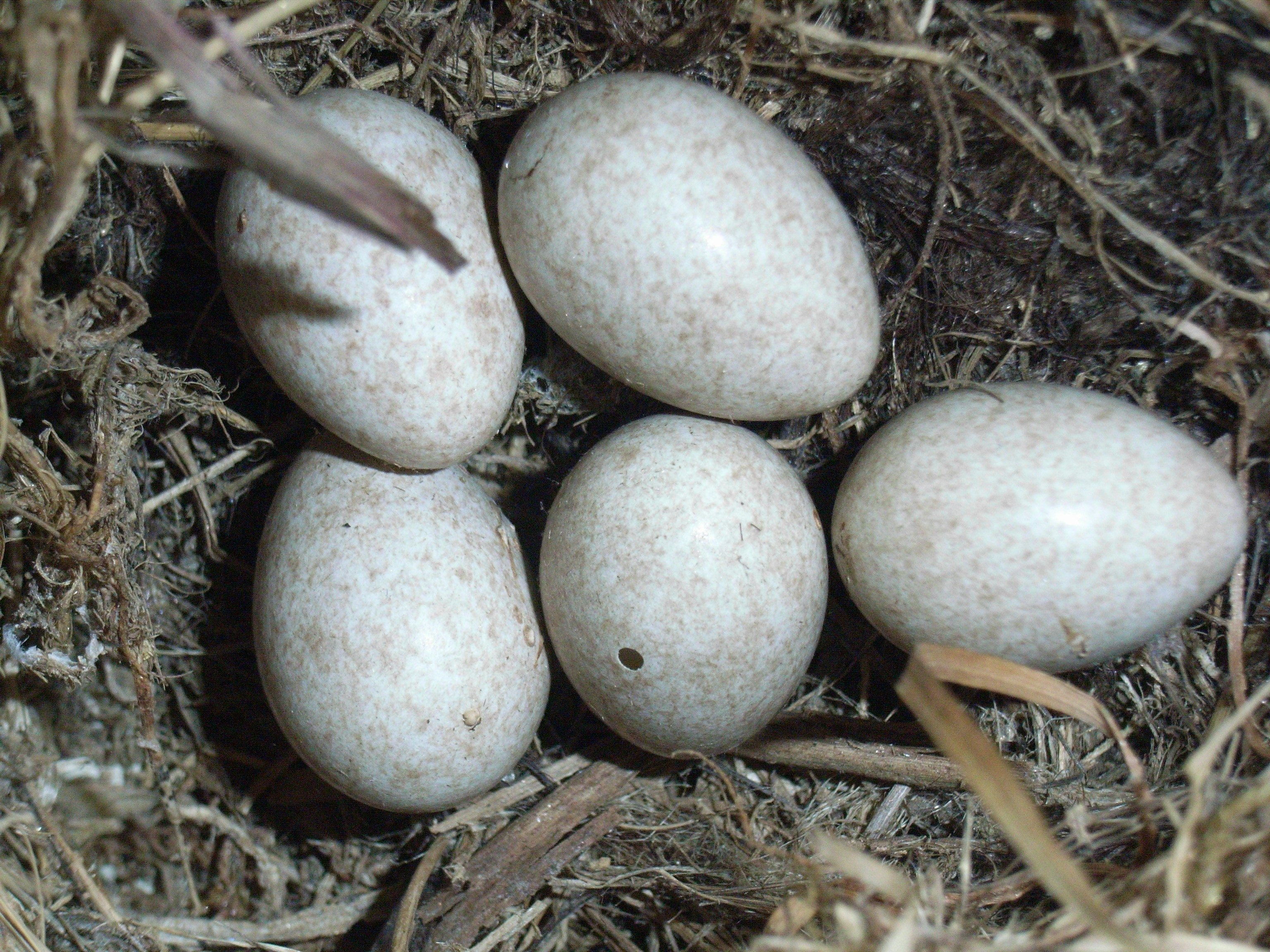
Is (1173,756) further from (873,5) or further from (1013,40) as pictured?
(873,5)

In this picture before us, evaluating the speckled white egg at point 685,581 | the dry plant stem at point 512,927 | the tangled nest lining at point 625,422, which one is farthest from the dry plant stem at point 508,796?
the speckled white egg at point 685,581

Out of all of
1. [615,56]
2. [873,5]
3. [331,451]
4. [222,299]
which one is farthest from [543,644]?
[873,5]

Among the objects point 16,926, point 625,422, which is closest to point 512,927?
point 16,926

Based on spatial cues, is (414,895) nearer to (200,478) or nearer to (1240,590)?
(200,478)

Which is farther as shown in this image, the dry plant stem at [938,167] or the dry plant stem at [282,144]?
the dry plant stem at [938,167]

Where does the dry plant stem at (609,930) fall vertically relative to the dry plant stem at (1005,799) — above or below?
below

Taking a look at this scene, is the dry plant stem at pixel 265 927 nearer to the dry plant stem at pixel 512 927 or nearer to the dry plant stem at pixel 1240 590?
the dry plant stem at pixel 512 927
